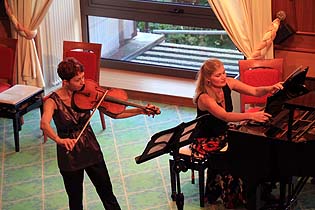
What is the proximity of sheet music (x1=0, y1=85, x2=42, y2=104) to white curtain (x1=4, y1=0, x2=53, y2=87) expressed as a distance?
62 centimetres

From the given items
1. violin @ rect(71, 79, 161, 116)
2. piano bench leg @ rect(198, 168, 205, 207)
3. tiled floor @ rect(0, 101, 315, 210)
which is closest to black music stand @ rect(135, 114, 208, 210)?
violin @ rect(71, 79, 161, 116)

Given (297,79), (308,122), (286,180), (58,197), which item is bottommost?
(58,197)

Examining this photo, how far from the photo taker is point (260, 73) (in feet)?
18.8

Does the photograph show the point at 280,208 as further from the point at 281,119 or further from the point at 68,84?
the point at 68,84

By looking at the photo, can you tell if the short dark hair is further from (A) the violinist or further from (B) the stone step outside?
(B) the stone step outside

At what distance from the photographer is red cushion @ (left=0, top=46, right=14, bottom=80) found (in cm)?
652

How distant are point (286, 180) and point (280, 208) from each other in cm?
31

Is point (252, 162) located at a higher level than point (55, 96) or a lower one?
lower

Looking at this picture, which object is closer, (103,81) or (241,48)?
(241,48)

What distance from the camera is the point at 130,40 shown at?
7.88 metres

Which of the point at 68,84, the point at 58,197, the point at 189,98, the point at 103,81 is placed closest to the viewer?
the point at 68,84

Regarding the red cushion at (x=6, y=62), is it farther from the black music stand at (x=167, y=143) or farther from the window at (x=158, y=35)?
the black music stand at (x=167, y=143)

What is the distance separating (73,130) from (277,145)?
1.32 meters

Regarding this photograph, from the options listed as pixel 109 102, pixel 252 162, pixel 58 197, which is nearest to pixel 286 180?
pixel 252 162
